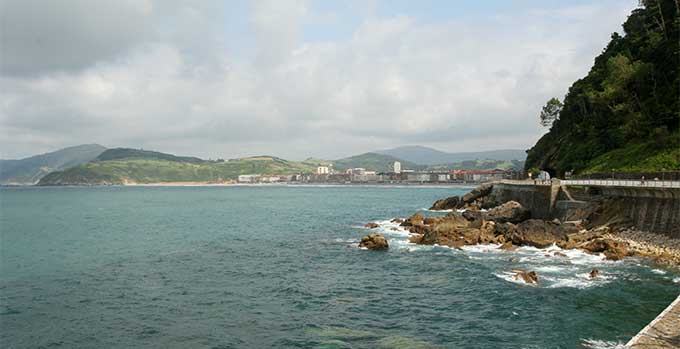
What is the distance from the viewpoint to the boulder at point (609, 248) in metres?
37.8

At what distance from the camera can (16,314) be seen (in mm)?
27891

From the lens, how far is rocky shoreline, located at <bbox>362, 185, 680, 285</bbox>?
124ft

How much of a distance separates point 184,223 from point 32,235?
2375 cm

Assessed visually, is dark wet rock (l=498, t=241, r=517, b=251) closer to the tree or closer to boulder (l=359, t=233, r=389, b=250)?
boulder (l=359, t=233, r=389, b=250)

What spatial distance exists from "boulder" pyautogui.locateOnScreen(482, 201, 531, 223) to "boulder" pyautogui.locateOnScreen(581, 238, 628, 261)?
65.6 feet

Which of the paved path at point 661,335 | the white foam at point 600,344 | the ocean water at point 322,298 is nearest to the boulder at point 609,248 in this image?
the ocean water at point 322,298

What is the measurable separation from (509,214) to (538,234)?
1769cm

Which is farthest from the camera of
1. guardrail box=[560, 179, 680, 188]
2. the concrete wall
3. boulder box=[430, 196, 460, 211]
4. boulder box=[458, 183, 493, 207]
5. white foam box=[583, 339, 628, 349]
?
boulder box=[430, 196, 460, 211]

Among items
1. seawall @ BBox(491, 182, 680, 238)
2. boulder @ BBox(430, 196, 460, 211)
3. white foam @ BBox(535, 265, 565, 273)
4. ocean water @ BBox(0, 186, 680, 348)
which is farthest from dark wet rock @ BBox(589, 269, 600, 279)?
boulder @ BBox(430, 196, 460, 211)

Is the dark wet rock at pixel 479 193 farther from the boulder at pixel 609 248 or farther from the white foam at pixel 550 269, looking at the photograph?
the white foam at pixel 550 269

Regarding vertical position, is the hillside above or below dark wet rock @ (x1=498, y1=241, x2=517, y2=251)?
above

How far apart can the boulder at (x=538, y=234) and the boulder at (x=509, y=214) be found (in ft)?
42.9

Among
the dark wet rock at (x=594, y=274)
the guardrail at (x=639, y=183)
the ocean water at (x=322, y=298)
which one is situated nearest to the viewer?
the ocean water at (x=322, y=298)

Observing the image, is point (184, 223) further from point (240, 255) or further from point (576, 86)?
point (576, 86)
